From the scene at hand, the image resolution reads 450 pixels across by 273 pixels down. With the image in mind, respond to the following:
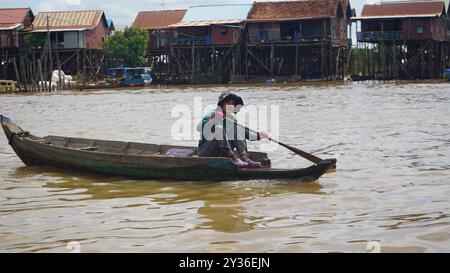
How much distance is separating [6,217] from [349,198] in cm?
328

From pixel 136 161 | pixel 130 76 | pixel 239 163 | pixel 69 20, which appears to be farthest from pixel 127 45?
pixel 239 163

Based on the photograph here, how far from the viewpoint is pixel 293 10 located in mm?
35844

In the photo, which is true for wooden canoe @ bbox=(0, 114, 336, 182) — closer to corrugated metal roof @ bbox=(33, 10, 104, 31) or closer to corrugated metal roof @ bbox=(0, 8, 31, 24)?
corrugated metal roof @ bbox=(33, 10, 104, 31)

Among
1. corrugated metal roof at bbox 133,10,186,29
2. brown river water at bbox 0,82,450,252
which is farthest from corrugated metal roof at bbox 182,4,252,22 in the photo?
brown river water at bbox 0,82,450,252

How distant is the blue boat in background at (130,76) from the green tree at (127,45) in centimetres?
159

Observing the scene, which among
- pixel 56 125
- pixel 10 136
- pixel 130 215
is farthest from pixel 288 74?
pixel 130 215

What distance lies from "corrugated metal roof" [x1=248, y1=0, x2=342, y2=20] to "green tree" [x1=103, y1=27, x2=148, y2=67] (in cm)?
892

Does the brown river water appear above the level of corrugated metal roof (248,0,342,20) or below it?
below

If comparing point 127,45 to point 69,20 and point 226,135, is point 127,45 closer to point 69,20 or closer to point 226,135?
point 69,20

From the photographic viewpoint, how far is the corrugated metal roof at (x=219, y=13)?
36.9 metres

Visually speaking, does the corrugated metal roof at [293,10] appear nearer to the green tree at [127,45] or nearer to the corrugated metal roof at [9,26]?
the green tree at [127,45]

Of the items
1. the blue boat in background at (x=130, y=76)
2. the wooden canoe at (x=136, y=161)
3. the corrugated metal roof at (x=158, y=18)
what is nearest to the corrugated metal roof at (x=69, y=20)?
the blue boat in background at (x=130, y=76)

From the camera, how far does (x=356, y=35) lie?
35844 mm

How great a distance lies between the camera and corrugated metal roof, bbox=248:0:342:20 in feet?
116
